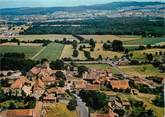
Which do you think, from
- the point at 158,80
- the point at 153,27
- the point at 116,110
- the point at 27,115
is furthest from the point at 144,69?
the point at 153,27

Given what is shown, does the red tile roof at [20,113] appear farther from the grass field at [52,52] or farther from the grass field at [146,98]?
the grass field at [52,52]

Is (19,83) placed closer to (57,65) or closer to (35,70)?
(35,70)

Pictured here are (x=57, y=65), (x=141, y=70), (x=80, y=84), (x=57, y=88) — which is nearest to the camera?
(x=57, y=88)

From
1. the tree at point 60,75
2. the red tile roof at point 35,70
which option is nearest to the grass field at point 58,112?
the tree at point 60,75

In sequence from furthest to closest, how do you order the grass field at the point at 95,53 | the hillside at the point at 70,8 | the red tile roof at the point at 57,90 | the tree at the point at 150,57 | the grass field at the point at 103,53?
the hillside at the point at 70,8, the grass field at the point at 103,53, the grass field at the point at 95,53, the tree at the point at 150,57, the red tile roof at the point at 57,90

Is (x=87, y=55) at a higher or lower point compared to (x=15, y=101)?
lower

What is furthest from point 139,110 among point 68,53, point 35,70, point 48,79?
point 68,53

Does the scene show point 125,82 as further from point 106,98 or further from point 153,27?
point 153,27
